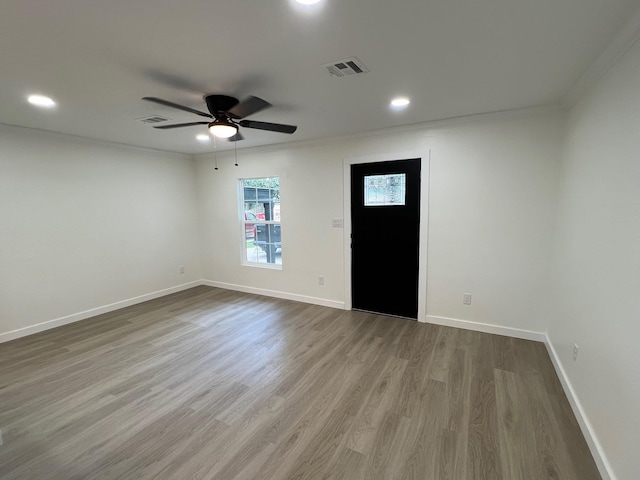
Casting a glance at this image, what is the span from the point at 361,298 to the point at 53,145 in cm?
444

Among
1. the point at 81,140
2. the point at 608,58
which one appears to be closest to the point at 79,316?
the point at 81,140

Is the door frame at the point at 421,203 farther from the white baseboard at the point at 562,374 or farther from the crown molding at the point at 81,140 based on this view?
the crown molding at the point at 81,140

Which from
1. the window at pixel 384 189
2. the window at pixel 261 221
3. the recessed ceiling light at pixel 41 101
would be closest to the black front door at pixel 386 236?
the window at pixel 384 189

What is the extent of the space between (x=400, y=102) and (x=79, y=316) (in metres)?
4.82

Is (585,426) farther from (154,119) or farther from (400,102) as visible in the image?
(154,119)

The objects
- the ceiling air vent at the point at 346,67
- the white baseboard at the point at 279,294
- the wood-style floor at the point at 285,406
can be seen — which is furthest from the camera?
the white baseboard at the point at 279,294

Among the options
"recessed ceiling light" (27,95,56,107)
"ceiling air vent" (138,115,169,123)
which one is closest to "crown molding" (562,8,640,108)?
"ceiling air vent" (138,115,169,123)

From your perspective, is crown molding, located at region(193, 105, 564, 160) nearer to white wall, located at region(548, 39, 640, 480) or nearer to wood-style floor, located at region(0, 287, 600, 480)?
white wall, located at region(548, 39, 640, 480)

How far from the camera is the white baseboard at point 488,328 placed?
3176mm

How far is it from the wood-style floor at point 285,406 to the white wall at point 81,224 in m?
0.62

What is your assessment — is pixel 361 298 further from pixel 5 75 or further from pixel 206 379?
pixel 5 75

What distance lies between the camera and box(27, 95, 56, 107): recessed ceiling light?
8.11 ft

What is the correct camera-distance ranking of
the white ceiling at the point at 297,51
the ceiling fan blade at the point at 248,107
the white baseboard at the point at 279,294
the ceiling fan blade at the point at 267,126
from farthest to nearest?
the white baseboard at the point at 279,294 → the ceiling fan blade at the point at 267,126 → the ceiling fan blade at the point at 248,107 → the white ceiling at the point at 297,51

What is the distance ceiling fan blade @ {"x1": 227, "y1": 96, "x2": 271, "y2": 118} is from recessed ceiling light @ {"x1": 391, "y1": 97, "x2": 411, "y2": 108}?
1.16 m
